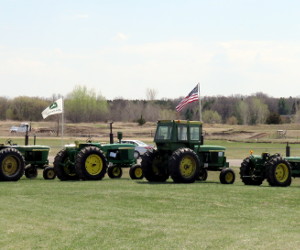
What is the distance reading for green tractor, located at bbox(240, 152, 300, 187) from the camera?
773 inches

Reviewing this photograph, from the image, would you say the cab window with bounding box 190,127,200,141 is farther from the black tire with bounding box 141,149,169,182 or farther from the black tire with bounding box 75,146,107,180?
the black tire with bounding box 75,146,107,180

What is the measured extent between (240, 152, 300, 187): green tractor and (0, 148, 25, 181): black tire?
7.47m

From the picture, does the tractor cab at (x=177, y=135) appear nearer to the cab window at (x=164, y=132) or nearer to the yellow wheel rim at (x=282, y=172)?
the cab window at (x=164, y=132)

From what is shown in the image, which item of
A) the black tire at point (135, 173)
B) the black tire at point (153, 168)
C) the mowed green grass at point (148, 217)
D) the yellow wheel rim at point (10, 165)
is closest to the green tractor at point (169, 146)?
the black tire at point (153, 168)

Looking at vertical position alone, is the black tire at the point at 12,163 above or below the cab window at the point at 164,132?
below

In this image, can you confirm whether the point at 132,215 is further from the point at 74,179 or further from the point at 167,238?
the point at 74,179

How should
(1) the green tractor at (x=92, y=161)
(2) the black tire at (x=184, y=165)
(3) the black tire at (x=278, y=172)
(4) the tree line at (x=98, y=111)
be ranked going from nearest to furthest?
(2) the black tire at (x=184, y=165) → (3) the black tire at (x=278, y=172) → (1) the green tractor at (x=92, y=161) → (4) the tree line at (x=98, y=111)

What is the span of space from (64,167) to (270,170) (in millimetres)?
7299

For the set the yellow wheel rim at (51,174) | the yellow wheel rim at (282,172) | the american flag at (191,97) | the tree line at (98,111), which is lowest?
the yellow wheel rim at (51,174)

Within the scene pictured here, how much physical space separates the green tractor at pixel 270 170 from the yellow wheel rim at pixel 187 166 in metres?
1.85

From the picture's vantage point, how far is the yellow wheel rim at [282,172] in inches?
782

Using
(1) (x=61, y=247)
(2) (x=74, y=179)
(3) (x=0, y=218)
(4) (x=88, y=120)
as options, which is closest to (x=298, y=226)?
(1) (x=61, y=247)

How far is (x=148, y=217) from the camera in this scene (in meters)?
12.4

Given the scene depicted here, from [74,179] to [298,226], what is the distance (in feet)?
38.8
